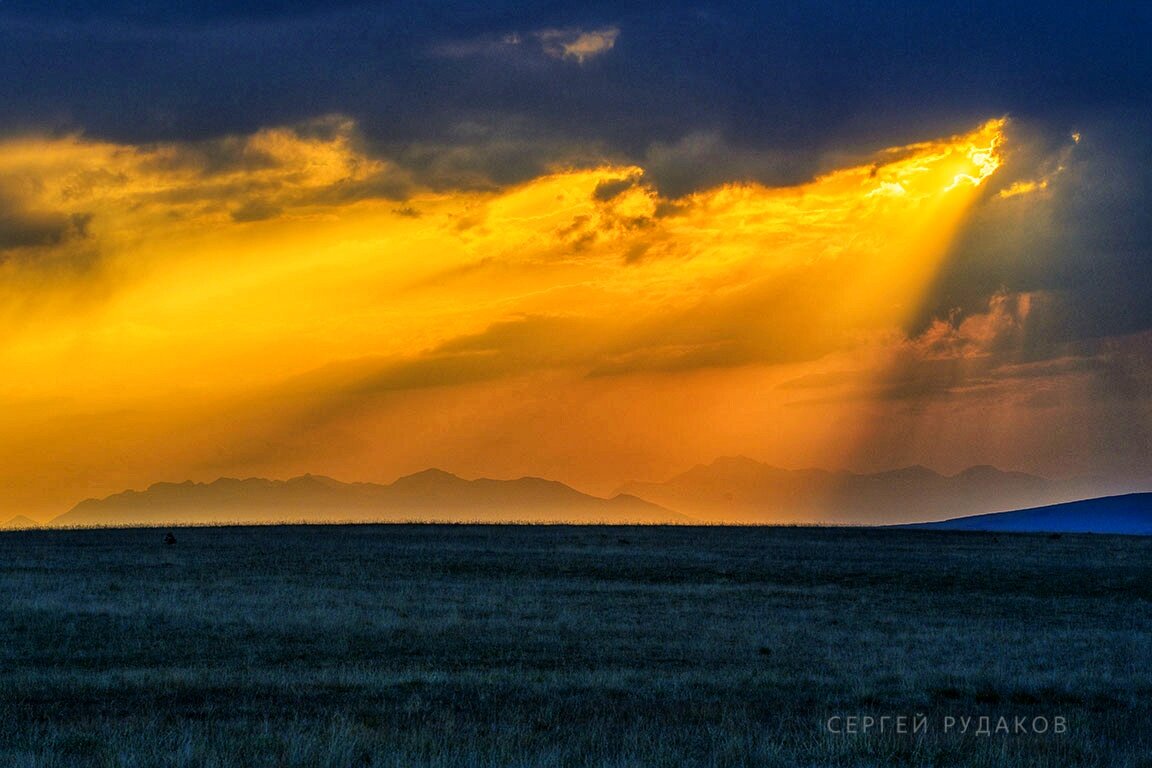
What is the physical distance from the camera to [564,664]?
25.9 meters

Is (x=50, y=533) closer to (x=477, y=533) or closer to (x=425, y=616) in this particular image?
(x=477, y=533)

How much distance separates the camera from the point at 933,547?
3243 inches

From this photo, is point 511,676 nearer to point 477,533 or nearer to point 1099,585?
Answer: point 1099,585

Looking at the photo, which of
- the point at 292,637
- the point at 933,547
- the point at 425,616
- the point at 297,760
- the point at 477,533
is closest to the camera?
the point at 297,760

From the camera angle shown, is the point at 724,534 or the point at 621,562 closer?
the point at 621,562

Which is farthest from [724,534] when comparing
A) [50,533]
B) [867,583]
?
[50,533]

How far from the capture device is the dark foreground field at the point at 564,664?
52.4 feet

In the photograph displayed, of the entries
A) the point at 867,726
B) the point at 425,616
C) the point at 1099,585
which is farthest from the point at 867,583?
the point at 867,726

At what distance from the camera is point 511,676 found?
77.2 ft

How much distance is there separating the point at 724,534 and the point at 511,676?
75.7 meters

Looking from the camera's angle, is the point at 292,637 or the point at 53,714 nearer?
the point at 53,714

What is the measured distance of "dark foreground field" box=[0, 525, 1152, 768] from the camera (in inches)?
629

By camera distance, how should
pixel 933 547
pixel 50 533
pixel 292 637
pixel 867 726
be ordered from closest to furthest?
1. pixel 867 726
2. pixel 292 637
3. pixel 933 547
4. pixel 50 533

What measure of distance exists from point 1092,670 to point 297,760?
18014mm
